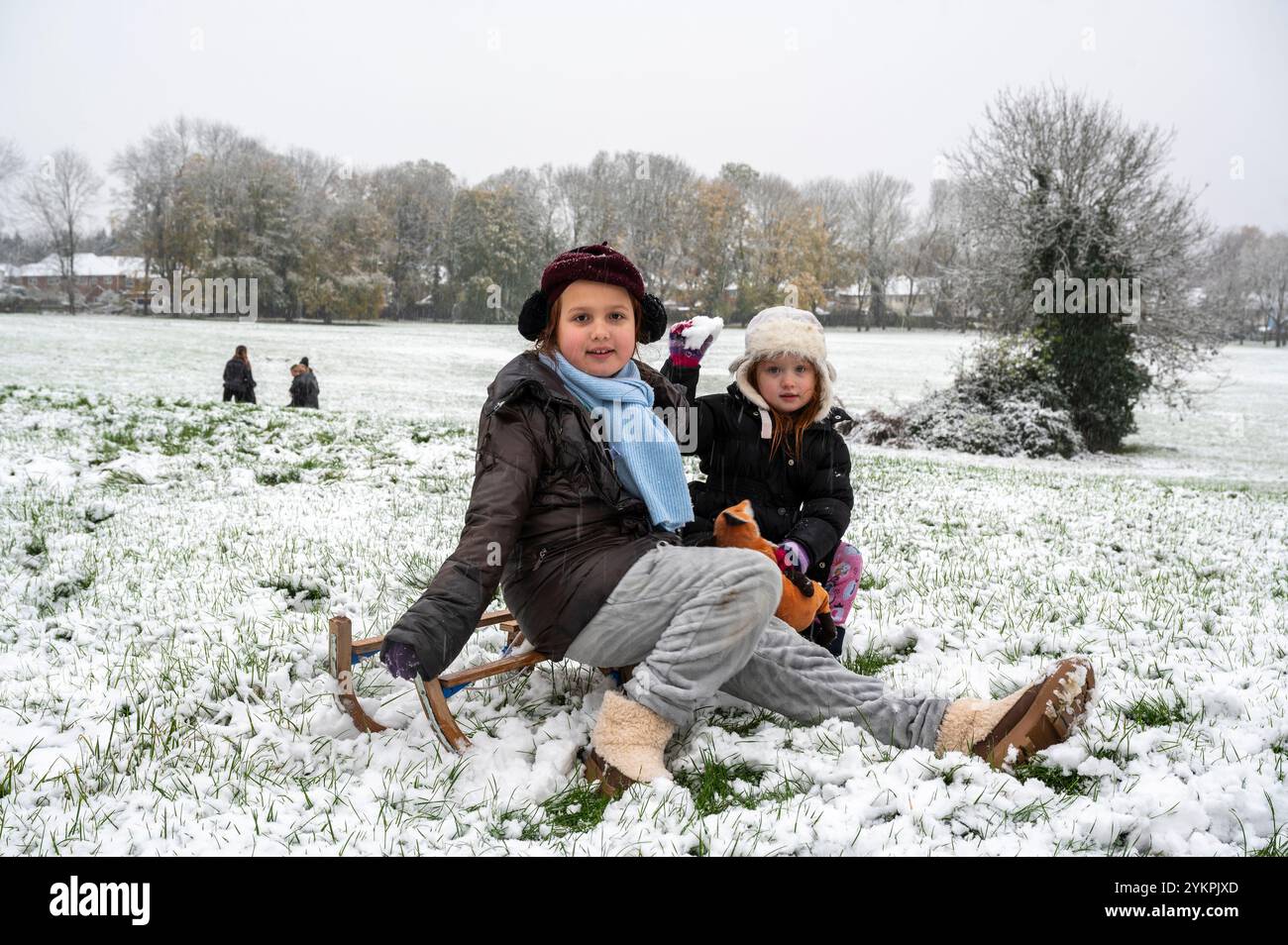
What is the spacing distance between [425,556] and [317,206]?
174 feet

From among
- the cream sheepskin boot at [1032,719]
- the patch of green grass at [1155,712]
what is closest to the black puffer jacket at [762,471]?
the cream sheepskin boot at [1032,719]

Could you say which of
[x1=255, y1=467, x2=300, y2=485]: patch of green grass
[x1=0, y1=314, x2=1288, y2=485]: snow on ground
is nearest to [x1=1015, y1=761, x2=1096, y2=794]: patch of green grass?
[x1=255, y1=467, x2=300, y2=485]: patch of green grass

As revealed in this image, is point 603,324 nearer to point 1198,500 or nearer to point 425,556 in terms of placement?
point 425,556

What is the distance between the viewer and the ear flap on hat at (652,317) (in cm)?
339

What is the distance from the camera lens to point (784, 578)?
10.8ft

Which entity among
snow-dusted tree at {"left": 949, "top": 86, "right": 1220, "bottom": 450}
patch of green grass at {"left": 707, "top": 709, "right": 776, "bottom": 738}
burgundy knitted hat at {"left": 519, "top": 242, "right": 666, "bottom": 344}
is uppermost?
snow-dusted tree at {"left": 949, "top": 86, "right": 1220, "bottom": 450}

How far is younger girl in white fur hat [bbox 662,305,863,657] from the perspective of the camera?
3.71 meters

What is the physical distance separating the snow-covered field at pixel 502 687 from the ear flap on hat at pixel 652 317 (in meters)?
1.46

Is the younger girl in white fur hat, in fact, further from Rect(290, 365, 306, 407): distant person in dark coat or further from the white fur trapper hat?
Rect(290, 365, 306, 407): distant person in dark coat

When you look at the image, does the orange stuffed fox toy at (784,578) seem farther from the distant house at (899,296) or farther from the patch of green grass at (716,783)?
the distant house at (899,296)

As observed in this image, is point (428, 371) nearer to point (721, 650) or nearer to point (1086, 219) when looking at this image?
point (1086, 219)

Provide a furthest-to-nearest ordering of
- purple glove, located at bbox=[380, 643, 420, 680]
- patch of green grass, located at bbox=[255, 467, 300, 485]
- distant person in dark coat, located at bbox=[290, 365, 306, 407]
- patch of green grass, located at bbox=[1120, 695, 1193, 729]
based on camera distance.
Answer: distant person in dark coat, located at bbox=[290, 365, 306, 407], patch of green grass, located at bbox=[255, 467, 300, 485], patch of green grass, located at bbox=[1120, 695, 1193, 729], purple glove, located at bbox=[380, 643, 420, 680]

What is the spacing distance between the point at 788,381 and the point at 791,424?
21cm

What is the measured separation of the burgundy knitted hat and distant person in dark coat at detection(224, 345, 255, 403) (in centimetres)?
1654
